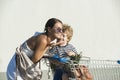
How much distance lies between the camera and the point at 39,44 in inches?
121

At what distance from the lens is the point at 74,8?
17.7 feet

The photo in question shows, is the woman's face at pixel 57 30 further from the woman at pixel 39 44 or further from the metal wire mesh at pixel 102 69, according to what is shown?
the metal wire mesh at pixel 102 69

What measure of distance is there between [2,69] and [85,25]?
1300mm

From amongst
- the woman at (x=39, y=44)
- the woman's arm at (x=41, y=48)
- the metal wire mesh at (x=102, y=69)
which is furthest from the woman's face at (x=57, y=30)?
the metal wire mesh at (x=102, y=69)

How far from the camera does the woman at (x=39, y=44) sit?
3.06m

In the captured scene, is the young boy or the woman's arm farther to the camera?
the young boy

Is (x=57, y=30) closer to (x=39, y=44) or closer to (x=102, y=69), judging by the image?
(x=39, y=44)

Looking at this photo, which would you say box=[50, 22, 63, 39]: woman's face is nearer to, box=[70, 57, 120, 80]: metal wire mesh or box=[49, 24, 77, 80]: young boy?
box=[49, 24, 77, 80]: young boy

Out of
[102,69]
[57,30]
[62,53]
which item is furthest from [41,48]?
[102,69]

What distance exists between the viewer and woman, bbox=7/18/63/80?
A: 10.0 ft

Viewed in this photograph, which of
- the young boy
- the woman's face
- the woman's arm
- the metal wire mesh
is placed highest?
the woman's face

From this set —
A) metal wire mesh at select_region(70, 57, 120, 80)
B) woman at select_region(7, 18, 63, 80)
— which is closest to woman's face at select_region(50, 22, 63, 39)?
woman at select_region(7, 18, 63, 80)

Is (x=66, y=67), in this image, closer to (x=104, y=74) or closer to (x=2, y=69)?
(x=104, y=74)

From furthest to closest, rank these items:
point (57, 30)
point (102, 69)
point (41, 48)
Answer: point (102, 69) < point (57, 30) < point (41, 48)
